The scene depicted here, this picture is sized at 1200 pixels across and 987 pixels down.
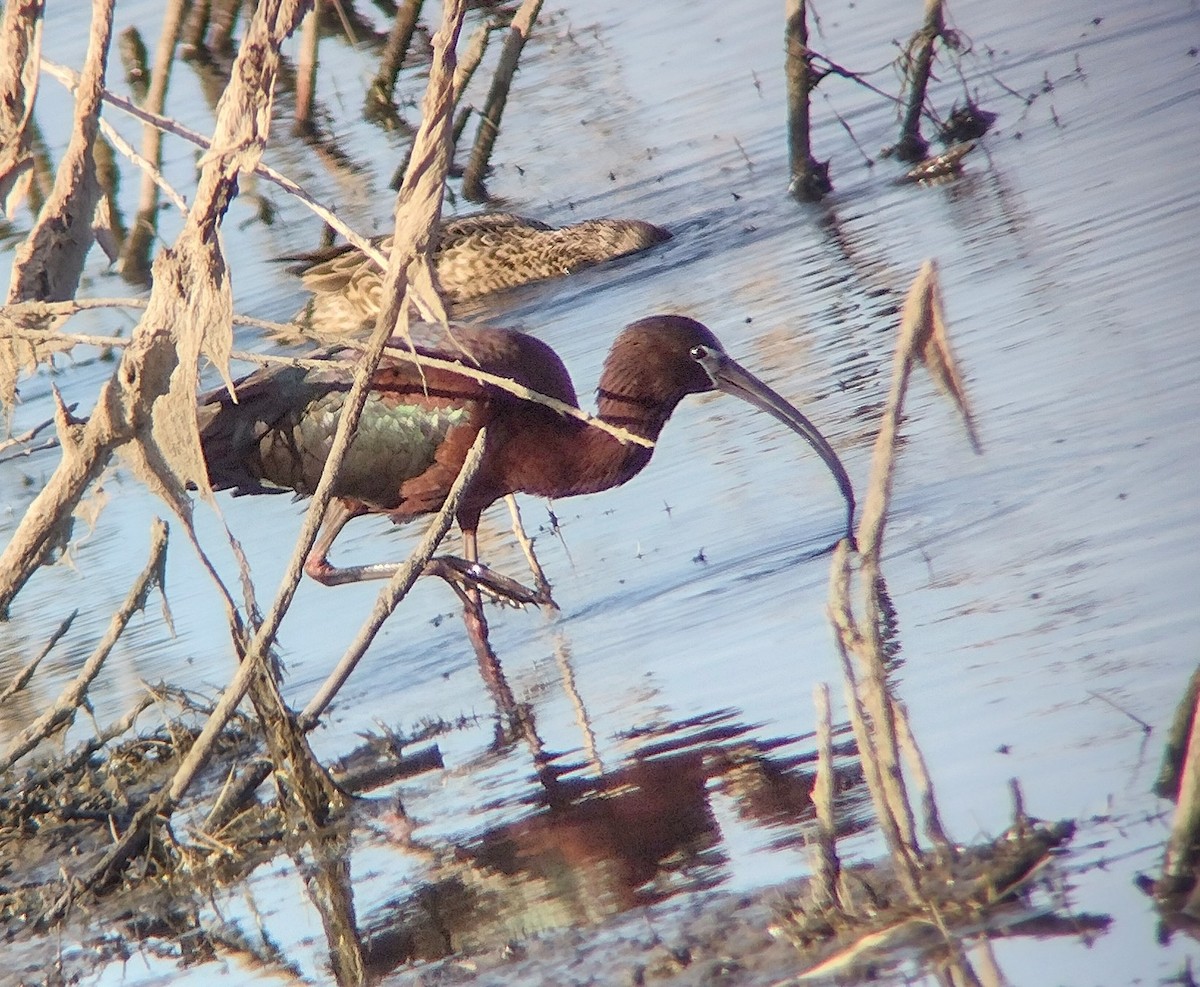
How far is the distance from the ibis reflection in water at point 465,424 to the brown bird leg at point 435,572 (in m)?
0.01

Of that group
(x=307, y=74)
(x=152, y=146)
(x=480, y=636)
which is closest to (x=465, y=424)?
(x=480, y=636)

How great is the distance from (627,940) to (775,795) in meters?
0.75

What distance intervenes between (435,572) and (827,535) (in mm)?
1352

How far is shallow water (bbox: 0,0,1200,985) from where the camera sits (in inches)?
182

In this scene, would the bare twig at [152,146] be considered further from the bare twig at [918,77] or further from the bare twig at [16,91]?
the bare twig at [16,91]

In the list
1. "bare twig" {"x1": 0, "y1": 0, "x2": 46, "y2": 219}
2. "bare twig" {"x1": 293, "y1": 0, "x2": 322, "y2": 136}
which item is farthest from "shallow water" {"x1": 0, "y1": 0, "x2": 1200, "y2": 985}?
"bare twig" {"x1": 0, "y1": 0, "x2": 46, "y2": 219}

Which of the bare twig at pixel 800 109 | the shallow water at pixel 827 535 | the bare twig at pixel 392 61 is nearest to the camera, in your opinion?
the shallow water at pixel 827 535

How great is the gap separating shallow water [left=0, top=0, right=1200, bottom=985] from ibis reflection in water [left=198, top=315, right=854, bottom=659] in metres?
0.37

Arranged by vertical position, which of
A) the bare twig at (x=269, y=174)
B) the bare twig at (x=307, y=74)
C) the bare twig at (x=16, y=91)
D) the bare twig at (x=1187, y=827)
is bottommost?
the bare twig at (x=1187, y=827)

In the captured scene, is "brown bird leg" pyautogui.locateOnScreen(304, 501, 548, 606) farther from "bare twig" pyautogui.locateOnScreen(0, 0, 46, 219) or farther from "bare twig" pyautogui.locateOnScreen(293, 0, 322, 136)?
"bare twig" pyautogui.locateOnScreen(293, 0, 322, 136)

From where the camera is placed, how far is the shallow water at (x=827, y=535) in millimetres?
4625

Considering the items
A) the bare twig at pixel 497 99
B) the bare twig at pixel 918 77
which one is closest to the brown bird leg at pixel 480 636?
the bare twig at pixel 918 77

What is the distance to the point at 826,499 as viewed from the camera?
Result: 730cm

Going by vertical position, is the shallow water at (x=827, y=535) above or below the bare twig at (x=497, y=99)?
below
